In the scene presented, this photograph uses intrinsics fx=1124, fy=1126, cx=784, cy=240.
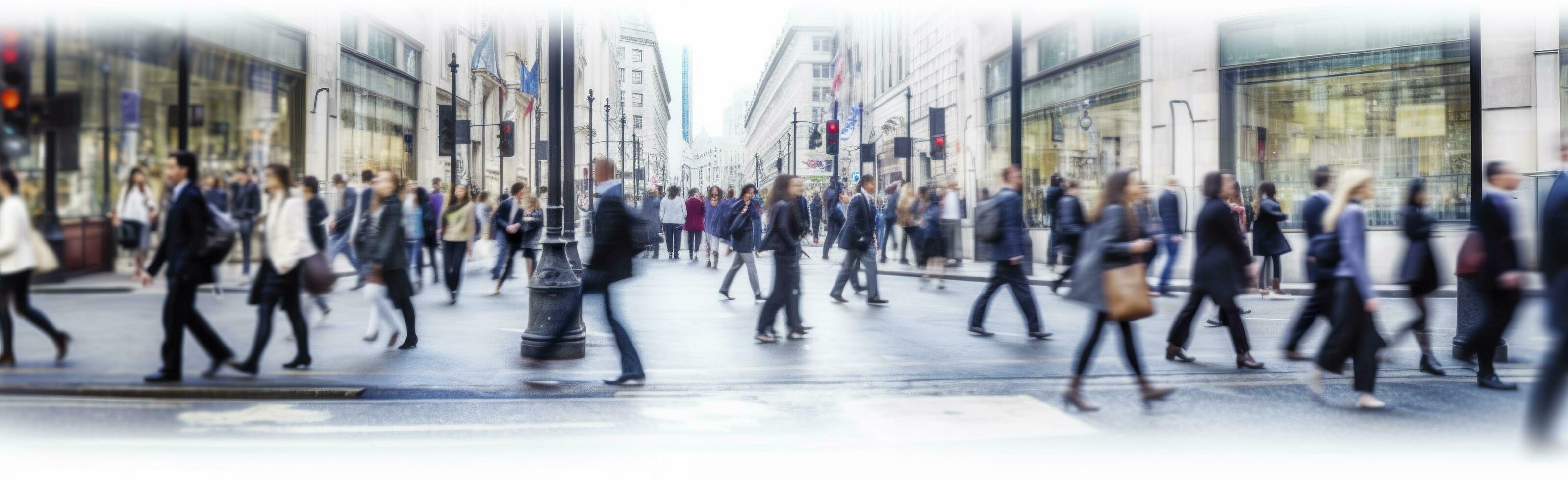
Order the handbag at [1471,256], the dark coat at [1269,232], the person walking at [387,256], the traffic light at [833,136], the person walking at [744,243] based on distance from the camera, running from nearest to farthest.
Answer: the handbag at [1471,256], the person walking at [387,256], the dark coat at [1269,232], the person walking at [744,243], the traffic light at [833,136]

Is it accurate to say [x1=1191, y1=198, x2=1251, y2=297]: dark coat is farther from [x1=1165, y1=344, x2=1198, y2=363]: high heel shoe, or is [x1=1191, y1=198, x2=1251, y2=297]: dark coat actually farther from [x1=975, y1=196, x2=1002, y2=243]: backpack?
[x1=975, y1=196, x2=1002, y2=243]: backpack

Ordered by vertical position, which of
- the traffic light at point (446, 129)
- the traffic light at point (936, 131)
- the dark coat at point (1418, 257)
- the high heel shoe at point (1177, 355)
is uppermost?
the traffic light at point (936, 131)

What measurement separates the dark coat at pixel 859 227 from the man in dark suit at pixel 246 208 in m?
6.63

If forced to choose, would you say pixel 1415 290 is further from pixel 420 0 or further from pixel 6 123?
pixel 6 123

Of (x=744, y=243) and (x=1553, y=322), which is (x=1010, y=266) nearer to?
(x=744, y=243)

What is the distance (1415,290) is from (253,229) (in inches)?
315

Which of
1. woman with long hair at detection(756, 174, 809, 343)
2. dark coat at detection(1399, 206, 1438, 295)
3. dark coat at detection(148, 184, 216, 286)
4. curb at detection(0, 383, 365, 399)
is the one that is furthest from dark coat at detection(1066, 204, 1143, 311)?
dark coat at detection(148, 184, 216, 286)

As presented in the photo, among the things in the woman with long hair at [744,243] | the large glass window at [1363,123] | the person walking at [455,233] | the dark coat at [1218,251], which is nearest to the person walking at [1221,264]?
the dark coat at [1218,251]

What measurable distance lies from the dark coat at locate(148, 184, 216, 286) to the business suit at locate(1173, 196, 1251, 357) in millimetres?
6582

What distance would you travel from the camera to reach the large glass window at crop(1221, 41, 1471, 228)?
1686 cm

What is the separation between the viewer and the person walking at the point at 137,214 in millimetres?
6945

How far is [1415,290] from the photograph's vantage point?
25.6 feet

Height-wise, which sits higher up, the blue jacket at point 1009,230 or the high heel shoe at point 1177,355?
the blue jacket at point 1009,230

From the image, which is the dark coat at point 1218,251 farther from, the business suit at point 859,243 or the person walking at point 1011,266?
the business suit at point 859,243
